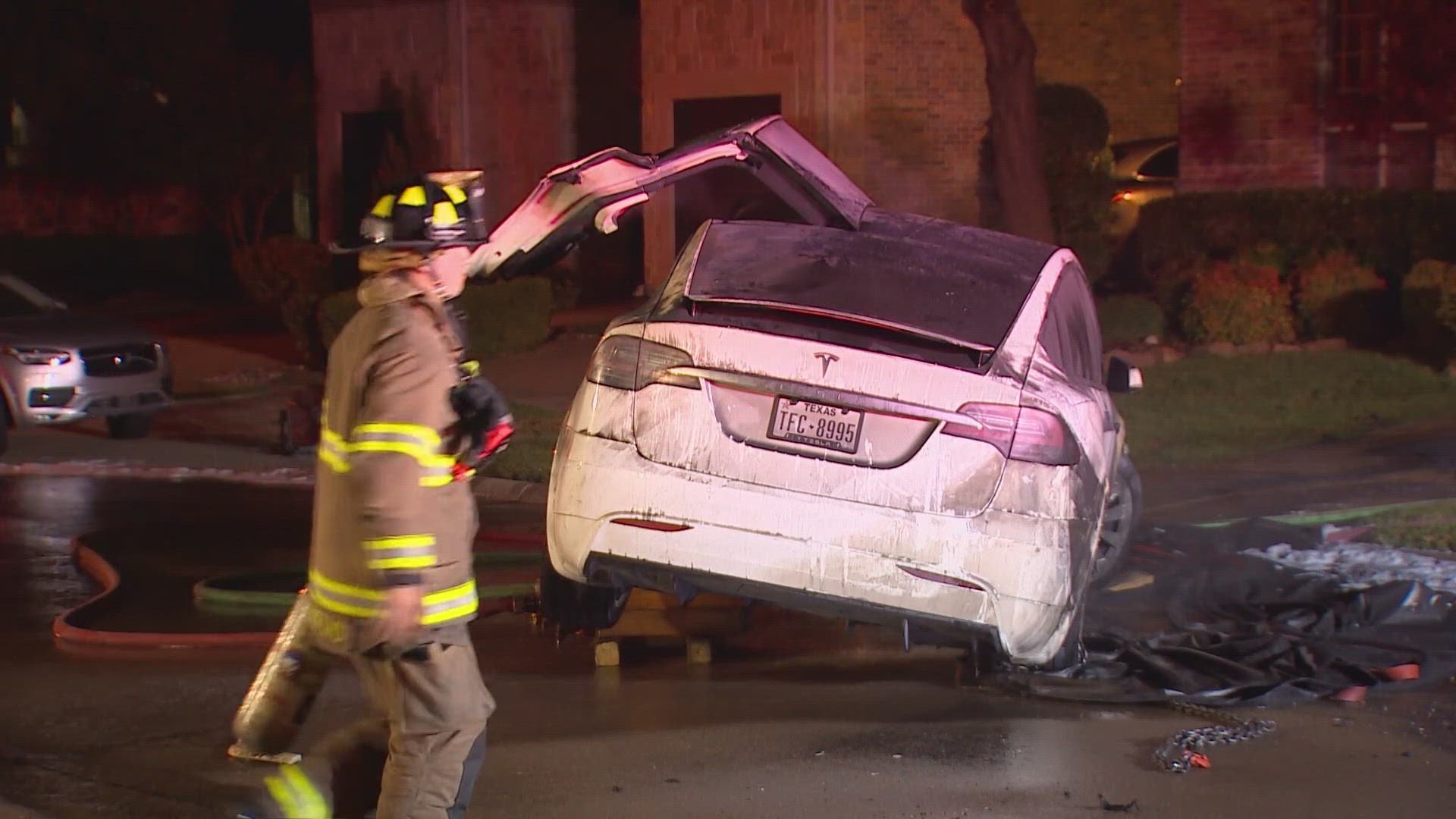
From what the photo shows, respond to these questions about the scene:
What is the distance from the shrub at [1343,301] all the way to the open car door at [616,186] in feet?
38.1

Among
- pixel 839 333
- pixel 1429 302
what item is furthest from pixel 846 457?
pixel 1429 302

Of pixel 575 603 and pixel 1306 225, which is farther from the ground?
pixel 1306 225

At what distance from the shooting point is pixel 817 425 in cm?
626

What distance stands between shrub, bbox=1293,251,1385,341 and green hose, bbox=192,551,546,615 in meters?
11.1

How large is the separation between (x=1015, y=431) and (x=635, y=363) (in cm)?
133

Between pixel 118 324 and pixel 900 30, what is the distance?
10.8m

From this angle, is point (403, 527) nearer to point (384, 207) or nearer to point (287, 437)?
point (384, 207)

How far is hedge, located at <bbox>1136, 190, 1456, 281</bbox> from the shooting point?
17.8 metres

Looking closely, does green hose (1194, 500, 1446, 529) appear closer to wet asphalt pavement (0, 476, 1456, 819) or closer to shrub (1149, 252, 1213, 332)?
wet asphalt pavement (0, 476, 1456, 819)

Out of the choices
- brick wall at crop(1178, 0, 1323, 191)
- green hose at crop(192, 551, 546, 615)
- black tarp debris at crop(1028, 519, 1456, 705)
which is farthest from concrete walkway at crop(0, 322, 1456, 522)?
brick wall at crop(1178, 0, 1323, 191)

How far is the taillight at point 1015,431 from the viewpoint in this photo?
6.22 m

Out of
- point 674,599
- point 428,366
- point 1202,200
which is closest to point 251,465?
point 674,599

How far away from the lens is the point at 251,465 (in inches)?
521

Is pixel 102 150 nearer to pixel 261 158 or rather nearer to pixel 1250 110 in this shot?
pixel 261 158
